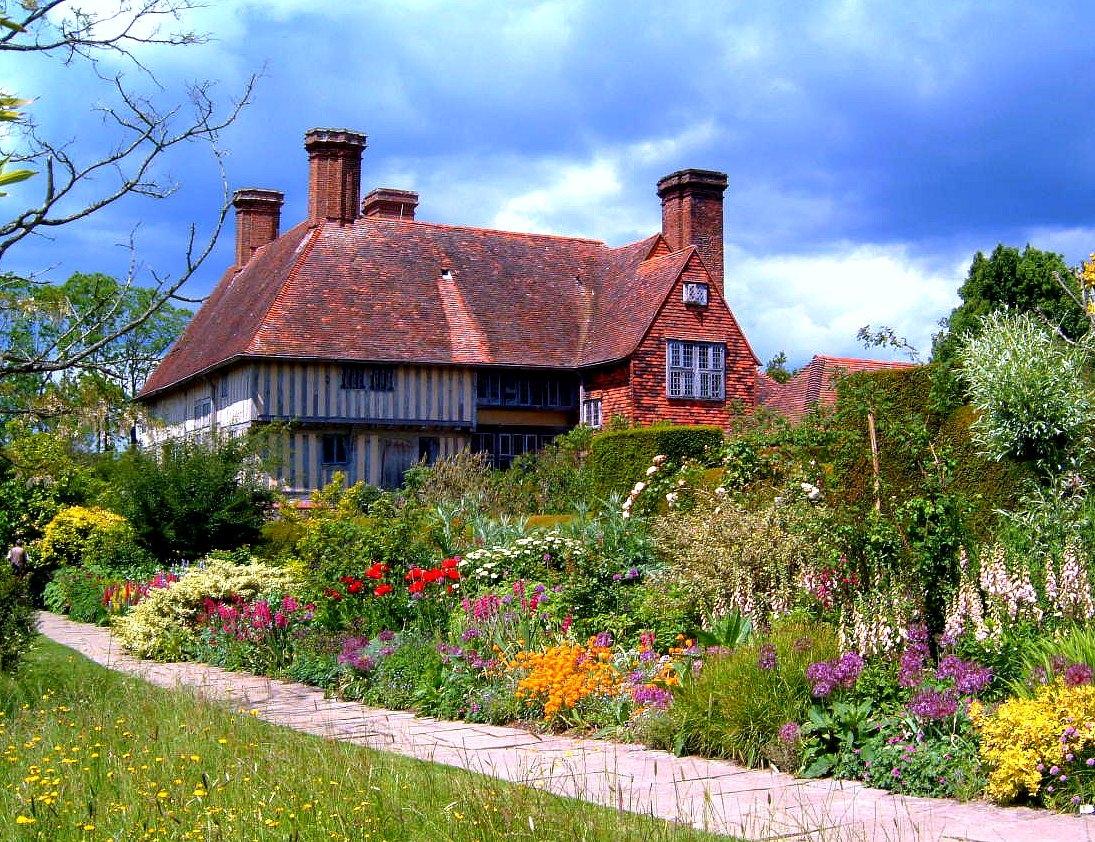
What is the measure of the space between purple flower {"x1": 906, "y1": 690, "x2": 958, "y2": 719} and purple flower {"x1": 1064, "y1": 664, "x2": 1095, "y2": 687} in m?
0.55

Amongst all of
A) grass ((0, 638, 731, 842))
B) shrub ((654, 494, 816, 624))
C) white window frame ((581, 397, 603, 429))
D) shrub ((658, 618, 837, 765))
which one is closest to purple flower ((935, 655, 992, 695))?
shrub ((658, 618, 837, 765))

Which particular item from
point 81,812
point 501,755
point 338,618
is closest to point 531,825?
point 81,812

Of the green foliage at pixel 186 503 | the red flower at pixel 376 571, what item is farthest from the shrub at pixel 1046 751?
the green foliage at pixel 186 503

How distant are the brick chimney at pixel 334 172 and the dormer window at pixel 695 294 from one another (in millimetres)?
8858

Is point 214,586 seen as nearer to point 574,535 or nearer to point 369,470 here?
point 574,535

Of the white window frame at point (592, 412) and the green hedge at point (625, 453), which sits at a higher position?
the white window frame at point (592, 412)

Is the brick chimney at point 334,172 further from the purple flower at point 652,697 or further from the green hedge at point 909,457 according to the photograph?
the purple flower at point 652,697

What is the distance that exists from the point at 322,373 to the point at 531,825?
2548 centimetres

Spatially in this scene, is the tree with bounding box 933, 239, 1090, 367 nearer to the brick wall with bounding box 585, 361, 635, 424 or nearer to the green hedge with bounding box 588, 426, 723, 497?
the brick wall with bounding box 585, 361, 635, 424

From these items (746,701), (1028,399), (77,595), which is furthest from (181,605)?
(1028,399)

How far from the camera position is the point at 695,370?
101ft

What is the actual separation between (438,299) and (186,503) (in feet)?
47.7

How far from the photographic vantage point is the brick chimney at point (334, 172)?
3145cm

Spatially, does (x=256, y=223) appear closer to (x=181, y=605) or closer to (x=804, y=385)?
(x=804, y=385)
